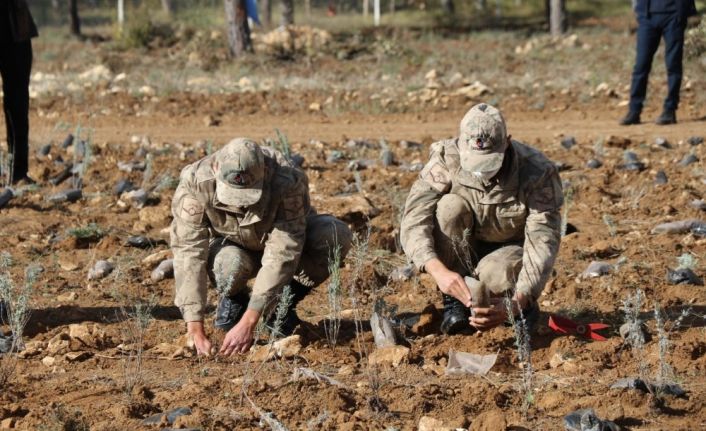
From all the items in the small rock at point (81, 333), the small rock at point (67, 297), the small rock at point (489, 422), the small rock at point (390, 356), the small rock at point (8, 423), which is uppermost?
the small rock at point (489, 422)

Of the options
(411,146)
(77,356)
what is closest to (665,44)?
(411,146)

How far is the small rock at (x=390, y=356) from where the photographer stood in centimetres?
449

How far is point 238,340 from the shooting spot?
4.55 m

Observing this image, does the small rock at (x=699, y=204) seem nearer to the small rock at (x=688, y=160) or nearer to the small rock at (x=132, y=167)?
the small rock at (x=688, y=160)

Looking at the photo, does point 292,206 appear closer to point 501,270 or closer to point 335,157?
point 501,270

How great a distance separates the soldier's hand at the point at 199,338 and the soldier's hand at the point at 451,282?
38.3 inches

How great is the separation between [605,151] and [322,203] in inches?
110

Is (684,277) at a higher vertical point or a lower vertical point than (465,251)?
lower

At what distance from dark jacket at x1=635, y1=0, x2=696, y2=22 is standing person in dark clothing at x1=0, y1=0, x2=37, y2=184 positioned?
17.4ft

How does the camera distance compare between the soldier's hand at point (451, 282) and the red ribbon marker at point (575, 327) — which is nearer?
the soldier's hand at point (451, 282)

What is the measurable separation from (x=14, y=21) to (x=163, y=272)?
2400 mm

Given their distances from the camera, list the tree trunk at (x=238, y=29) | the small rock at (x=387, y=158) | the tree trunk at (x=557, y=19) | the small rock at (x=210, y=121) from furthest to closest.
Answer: the tree trunk at (x=557, y=19) → the tree trunk at (x=238, y=29) → the small rock at (x=210, y=121) → the small rock at (x=387, y=158)

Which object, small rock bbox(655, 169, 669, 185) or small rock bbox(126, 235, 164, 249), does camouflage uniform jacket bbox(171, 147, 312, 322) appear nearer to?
small rock bbox(126, 235, 164, 249)

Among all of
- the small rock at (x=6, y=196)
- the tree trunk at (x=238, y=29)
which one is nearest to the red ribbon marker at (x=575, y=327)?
the small rock at (x=6, y=196)
